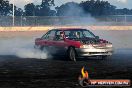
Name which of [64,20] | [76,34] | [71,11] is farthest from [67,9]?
[76,34]

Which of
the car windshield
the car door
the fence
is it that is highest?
the car windshield

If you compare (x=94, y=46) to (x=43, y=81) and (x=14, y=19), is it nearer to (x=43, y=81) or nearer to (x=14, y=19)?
(x=43, y=81)

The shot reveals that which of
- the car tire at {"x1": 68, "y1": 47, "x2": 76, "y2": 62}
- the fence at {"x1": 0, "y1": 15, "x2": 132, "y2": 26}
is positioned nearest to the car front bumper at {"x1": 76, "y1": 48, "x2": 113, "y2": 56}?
the car tire at {"x1": 68, "y1": 47, "x2": 76, "y2": 62}

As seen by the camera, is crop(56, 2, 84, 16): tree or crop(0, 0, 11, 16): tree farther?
crop(0, 0, 11, 16): tree

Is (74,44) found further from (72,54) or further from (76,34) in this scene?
(76,34)

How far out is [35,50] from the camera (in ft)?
74.7

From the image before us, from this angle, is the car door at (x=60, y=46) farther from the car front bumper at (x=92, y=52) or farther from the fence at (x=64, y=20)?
the fence at (x=64, y=20)

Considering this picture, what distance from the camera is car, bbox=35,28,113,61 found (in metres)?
20.1

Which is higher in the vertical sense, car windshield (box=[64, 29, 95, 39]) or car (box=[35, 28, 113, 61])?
car windshield (box=[64, 29, 95, 39])

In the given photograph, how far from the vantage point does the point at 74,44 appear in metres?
20.2

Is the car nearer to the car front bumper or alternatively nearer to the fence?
the car front bumper

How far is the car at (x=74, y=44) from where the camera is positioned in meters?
20.1

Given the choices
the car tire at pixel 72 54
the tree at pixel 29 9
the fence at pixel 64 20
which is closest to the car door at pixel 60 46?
the car tire at pixel 72 54

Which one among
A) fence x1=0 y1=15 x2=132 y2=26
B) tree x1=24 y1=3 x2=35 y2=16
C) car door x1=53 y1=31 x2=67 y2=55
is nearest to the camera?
car door x1=53 y1=31 x2=67 y2=55
